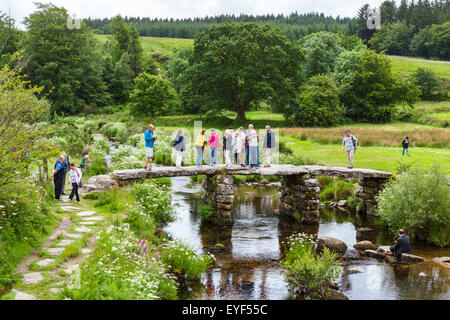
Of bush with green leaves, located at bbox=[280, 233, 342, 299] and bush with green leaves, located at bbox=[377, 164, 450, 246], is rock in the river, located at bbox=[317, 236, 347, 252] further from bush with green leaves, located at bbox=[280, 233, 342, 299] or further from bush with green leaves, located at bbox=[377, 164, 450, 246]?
bush with green leaves, located at bbox=[280, 233, 342, 299]

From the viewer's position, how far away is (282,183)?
23.3m

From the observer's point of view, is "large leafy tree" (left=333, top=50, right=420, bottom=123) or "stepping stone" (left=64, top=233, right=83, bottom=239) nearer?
"stepping stone" (left=64, top=233, right=83, bottom=239)

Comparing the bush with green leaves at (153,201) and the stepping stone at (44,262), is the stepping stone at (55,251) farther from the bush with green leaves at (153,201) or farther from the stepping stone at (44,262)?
the bush with green leaves at (153,201)

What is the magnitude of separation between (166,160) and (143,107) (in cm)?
3257

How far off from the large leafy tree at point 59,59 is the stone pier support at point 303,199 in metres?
50.7

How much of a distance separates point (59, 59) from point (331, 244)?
203 ft

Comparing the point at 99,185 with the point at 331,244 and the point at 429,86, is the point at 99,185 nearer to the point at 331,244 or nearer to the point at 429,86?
the point at 331,244

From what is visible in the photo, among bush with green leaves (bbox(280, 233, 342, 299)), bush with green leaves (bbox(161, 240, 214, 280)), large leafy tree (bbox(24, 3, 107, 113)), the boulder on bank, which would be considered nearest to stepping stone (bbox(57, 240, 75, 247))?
bush with green leaves (bbox(161, 240, 214, 280))

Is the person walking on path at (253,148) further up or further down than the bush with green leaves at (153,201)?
further up

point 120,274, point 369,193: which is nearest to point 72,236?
point 120,274

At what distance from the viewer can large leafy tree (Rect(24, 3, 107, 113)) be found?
63688 mm

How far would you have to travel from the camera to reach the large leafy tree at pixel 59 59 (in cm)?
6369

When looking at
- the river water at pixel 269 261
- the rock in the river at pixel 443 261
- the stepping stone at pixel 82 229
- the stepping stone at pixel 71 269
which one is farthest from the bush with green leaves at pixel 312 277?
the stepping stone at pixel 82 229

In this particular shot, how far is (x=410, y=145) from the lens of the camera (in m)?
34.8
